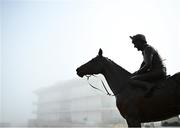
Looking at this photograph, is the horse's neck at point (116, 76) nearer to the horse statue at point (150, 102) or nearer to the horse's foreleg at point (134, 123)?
the horse statue at point (150, 102)

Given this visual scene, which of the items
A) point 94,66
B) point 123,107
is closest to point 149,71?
point 123,107

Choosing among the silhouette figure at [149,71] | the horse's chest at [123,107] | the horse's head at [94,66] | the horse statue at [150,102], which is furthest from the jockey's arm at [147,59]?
the horse's head at [94,66]

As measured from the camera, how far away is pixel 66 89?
271ft

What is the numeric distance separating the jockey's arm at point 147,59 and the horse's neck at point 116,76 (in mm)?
520

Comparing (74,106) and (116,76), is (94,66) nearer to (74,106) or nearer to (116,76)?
(116,76)

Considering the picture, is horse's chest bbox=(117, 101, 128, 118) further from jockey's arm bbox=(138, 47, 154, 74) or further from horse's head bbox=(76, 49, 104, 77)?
horse's head bbox=(76, 49, 104, 77)

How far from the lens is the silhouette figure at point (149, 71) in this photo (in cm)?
714

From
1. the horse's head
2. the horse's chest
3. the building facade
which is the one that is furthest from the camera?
the building facade

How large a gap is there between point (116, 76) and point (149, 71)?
97cm

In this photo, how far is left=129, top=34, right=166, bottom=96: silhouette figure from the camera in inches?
281

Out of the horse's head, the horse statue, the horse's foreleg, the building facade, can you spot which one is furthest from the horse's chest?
the building facade

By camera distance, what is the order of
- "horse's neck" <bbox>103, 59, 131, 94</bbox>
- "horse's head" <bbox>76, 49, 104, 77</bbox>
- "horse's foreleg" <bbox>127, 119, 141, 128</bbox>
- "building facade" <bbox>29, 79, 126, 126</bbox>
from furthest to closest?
"building facade" <bbox>29, 79, 126, 126</bbox>, "horse's head" <bbox>76, 49, 104, 77</bbox>, "horse's neck" <bbox>103, 59, 131, 94</bbox>, "horse's foreleg" <bbox>127, 119, 141, 128</bbox>

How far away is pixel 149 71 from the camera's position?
7270 millimetres

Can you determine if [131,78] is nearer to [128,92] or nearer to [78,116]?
[128,92]
